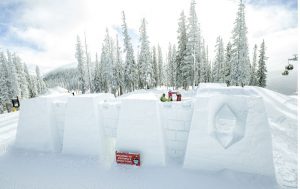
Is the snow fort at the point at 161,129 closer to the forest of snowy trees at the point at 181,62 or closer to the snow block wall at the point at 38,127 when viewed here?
the snow block wall at the point at 38,127

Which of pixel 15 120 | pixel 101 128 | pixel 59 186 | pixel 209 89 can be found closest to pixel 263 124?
pixel 209 89

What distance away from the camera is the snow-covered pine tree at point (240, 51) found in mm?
23953

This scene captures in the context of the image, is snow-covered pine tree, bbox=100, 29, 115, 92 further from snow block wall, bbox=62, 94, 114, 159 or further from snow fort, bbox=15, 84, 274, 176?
snow block wall, bbox=62, 94, 114, 159

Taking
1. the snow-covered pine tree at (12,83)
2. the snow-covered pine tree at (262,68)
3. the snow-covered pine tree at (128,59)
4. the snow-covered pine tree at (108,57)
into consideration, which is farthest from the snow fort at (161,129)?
the snow-covered pine tree at (12,83)

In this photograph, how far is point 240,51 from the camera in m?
24.1

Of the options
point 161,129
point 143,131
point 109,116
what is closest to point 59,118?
point 109,116

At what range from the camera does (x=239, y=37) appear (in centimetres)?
2419

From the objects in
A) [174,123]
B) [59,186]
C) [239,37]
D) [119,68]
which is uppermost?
[239,37]

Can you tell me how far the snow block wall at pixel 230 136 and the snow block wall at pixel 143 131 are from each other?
5.29ft

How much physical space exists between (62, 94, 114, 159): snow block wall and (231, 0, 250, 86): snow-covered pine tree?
66.6ft

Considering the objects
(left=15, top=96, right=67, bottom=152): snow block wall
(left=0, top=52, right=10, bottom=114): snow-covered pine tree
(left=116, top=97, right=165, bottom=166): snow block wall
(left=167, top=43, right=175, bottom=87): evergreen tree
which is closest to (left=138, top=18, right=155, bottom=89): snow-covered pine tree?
(left=167, top=43, right=175, bottom=87): evergreen tree

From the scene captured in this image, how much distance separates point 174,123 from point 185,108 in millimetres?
1045

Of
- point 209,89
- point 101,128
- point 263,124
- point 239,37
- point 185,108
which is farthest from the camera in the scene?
point 239,37

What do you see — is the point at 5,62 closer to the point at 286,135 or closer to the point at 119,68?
the point at 119,68
